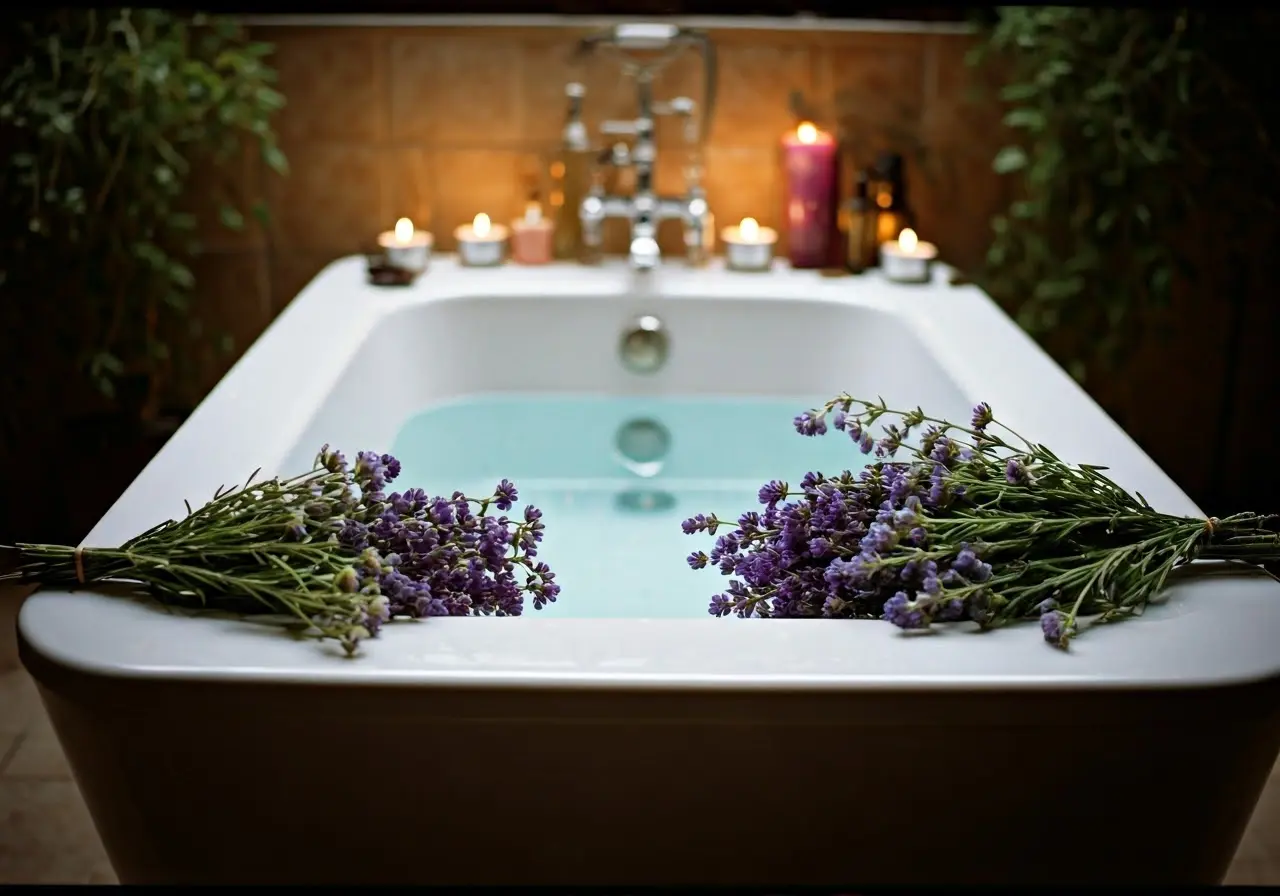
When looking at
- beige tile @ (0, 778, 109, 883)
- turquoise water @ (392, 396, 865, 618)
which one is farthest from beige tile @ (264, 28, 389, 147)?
beige tile @ (0, 778, 109, 883)

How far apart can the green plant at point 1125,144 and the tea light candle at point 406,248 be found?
1.02 m

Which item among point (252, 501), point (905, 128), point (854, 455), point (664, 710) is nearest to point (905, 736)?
point (664, 710)

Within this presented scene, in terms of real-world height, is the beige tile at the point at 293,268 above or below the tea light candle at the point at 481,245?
below

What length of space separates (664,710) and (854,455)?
1225mm

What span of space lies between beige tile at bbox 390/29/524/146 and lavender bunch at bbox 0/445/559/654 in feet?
5.34

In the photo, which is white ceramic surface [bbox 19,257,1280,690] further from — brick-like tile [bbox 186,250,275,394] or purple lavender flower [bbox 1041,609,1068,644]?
brick-like tile [bbox 186,250,275,394]

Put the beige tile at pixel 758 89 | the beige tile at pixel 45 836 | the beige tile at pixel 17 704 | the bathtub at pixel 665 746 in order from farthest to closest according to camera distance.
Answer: the beige tile at pixel 758 89 → the beige tile at pixel 17 704 → the beige tile at pixel 45 836 → the bathtub at pixel 665 746

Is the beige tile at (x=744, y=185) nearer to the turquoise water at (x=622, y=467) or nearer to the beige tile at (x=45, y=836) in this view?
the turquoise water at (x=622, y=467)

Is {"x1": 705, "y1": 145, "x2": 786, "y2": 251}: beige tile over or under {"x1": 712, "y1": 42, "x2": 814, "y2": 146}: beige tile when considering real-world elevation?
under

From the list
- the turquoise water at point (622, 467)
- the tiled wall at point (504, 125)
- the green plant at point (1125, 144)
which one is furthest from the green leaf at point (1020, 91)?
the turquoise water at point (622, 467)

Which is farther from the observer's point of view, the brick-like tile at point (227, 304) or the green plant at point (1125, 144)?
the brick-like tile at point (227, 304)

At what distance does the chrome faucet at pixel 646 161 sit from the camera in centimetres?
261

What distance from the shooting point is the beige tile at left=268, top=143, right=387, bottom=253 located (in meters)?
2.79

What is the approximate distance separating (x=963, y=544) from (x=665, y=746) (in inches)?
11.1
